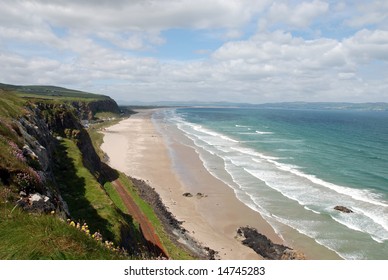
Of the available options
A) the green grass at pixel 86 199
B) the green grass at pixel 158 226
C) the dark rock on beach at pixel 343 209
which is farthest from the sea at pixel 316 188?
the green grass at pixel 86 199

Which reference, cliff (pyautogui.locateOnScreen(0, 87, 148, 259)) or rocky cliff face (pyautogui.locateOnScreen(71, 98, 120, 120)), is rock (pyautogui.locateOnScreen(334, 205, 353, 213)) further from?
rocky cliff face (pyautogui.locateOnScreen(71, 98, 120, 120))

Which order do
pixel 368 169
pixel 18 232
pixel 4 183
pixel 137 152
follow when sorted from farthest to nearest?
pixel 137 152, pixel 368 169, pixel 4 183, pixel 18 232

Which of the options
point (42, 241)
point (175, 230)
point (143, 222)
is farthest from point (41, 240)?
point (175, 230)

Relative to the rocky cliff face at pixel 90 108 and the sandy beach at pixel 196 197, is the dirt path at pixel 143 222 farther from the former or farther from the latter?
the rocky cliff face at pixel 90 108

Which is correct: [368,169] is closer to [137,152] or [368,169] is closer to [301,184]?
[301,184]

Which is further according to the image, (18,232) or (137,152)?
(137,152)

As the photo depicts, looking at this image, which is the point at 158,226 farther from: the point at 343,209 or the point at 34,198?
the point at 343,209
